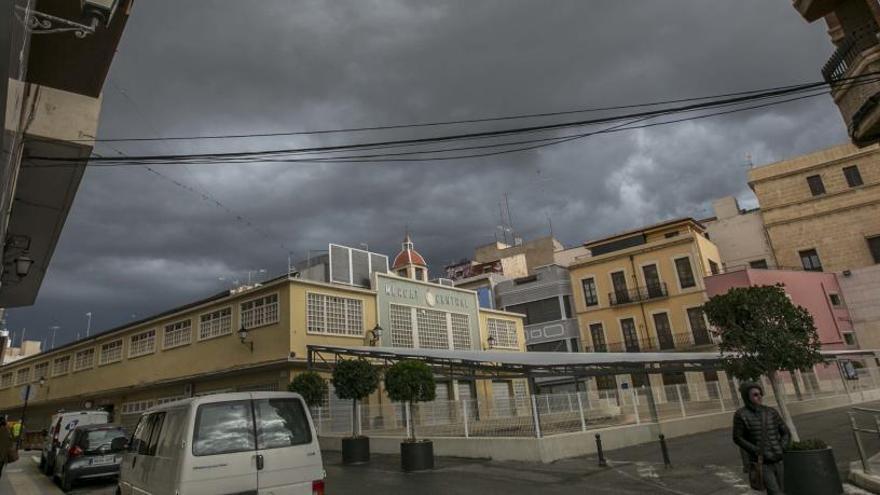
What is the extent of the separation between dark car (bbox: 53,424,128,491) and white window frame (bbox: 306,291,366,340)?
33.2 feet

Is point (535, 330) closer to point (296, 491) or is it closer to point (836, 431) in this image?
point (836, 431)

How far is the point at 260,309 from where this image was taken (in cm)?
2328

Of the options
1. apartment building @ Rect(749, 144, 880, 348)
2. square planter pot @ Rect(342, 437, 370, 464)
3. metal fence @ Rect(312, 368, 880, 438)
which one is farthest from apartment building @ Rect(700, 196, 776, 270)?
square planter pot @ Rect(342, 437, 370, 464)

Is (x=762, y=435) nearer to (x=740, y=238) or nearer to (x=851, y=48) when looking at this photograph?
(x=851, y=48)

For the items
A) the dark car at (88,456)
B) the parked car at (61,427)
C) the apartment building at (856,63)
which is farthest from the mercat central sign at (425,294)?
the apartment building at (856,63)

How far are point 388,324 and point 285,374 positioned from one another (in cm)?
655

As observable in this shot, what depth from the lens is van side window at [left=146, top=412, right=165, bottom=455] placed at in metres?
6.76

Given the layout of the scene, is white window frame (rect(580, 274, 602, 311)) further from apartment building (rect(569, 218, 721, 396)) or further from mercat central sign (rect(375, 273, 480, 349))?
mercat central sign (rect(375, 273, 480, 349))

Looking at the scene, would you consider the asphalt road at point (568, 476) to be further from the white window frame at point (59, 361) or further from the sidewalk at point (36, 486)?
the white window frame at point (59, 361)

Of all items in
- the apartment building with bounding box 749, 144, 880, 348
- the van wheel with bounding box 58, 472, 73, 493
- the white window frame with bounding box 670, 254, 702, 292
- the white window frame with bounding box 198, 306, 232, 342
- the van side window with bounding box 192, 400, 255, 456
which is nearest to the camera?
the van side window with bounding box 192, 400, 255, 456

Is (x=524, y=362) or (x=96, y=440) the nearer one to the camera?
(x=96, y=440)

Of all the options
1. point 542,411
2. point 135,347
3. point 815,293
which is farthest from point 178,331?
point 815,293

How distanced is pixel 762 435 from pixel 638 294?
1277 inches

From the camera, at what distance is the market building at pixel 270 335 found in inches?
883
